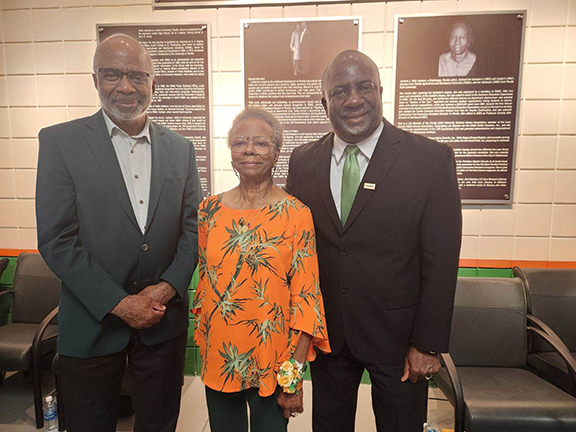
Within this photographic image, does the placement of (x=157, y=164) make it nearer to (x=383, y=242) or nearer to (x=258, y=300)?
(x=258, y=300)

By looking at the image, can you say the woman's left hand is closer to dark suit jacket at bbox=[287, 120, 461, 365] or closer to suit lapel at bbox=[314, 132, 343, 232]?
dark suit jacket at bbox=[287, 120, 461, 365]

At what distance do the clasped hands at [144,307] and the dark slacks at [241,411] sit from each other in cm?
34

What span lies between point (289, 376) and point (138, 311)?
1.99 ft

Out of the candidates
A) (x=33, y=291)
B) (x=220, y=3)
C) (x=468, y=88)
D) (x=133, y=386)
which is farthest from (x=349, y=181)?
(x=33, y=291)

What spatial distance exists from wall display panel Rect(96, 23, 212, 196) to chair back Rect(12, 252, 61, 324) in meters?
1.32

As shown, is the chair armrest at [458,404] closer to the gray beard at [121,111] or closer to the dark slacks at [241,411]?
the dark slacks at [241,411]

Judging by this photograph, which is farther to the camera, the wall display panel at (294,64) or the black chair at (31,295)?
the black chair at (31,295)

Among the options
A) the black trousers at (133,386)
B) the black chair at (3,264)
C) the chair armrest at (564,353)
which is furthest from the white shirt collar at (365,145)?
the black chair at (3,264)

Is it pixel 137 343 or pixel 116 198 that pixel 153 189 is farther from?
pixel 137 343

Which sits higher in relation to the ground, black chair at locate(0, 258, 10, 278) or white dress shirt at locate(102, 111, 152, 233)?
white dress shirt at locate(102, 111, 152, 233)

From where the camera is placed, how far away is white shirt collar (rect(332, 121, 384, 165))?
4.40 ft

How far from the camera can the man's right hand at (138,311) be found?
4.29ft

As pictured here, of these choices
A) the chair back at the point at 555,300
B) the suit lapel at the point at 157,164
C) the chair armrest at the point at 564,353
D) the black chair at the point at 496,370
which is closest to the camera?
the suit lapel at the point at 157,164

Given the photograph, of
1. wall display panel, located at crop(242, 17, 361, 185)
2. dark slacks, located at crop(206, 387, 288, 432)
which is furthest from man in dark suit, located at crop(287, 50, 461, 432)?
wall display panel, located at crop(242, 17, 361, 185)
